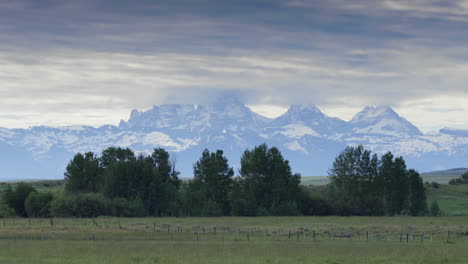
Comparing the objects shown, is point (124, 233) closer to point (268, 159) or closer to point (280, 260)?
point (280, 260)

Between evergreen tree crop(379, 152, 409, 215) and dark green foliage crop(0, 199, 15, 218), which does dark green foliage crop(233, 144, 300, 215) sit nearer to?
evergreen tree crop(379, 152, 409, 215)

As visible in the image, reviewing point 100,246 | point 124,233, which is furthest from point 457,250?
point 124,233

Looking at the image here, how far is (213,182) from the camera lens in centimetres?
15062

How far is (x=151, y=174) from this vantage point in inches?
6058

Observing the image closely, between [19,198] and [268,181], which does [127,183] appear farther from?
[268,181]

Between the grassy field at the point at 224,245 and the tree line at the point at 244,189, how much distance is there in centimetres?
4441

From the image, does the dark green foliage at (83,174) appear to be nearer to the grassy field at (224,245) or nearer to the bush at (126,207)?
the bush at (126,207)

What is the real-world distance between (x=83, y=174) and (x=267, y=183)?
1708 inches

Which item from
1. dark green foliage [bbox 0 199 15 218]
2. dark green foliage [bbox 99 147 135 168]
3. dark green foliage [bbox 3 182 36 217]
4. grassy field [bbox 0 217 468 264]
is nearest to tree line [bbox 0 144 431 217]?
dark green foliage [bbox 3 182 36 217]

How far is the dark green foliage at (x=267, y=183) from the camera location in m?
149

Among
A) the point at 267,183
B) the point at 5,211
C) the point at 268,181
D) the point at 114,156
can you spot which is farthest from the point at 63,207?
the point at 268,181

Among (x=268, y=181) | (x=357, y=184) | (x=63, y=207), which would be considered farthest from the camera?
(x=357, y=184)

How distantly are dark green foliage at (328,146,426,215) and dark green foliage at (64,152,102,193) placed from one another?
184 ft

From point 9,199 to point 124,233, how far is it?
65005 millimetres
